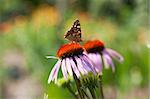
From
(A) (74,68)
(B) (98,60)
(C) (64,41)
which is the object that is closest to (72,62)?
(A) (74,68)

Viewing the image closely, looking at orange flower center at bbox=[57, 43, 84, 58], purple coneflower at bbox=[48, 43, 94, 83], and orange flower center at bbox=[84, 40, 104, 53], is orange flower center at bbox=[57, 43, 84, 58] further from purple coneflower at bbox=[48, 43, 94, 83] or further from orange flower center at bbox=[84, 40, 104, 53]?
orange flower center at bbox=[84, 40, 104, 53]

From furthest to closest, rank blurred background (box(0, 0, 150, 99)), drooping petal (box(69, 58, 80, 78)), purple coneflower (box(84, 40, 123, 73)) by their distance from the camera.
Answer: blurred background (box(0, 0, 150, 99)) < purple coneflower (box(84, 40, 123, 73)) < drooping petal (box(69, 58, 80, 78))

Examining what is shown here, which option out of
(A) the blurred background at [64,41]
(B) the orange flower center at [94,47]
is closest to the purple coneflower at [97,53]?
(B) the orange flower center at [94,47]

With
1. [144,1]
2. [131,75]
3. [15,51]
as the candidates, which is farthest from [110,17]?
[131,75]

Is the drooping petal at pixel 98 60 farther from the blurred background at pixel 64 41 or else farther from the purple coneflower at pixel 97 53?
the blurred background at pixel 64 41

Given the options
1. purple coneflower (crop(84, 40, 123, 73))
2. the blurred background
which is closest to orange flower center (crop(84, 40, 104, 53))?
purple coneflower (crop(84, 40, 123, 73))

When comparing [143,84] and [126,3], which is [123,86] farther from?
[126,3]
